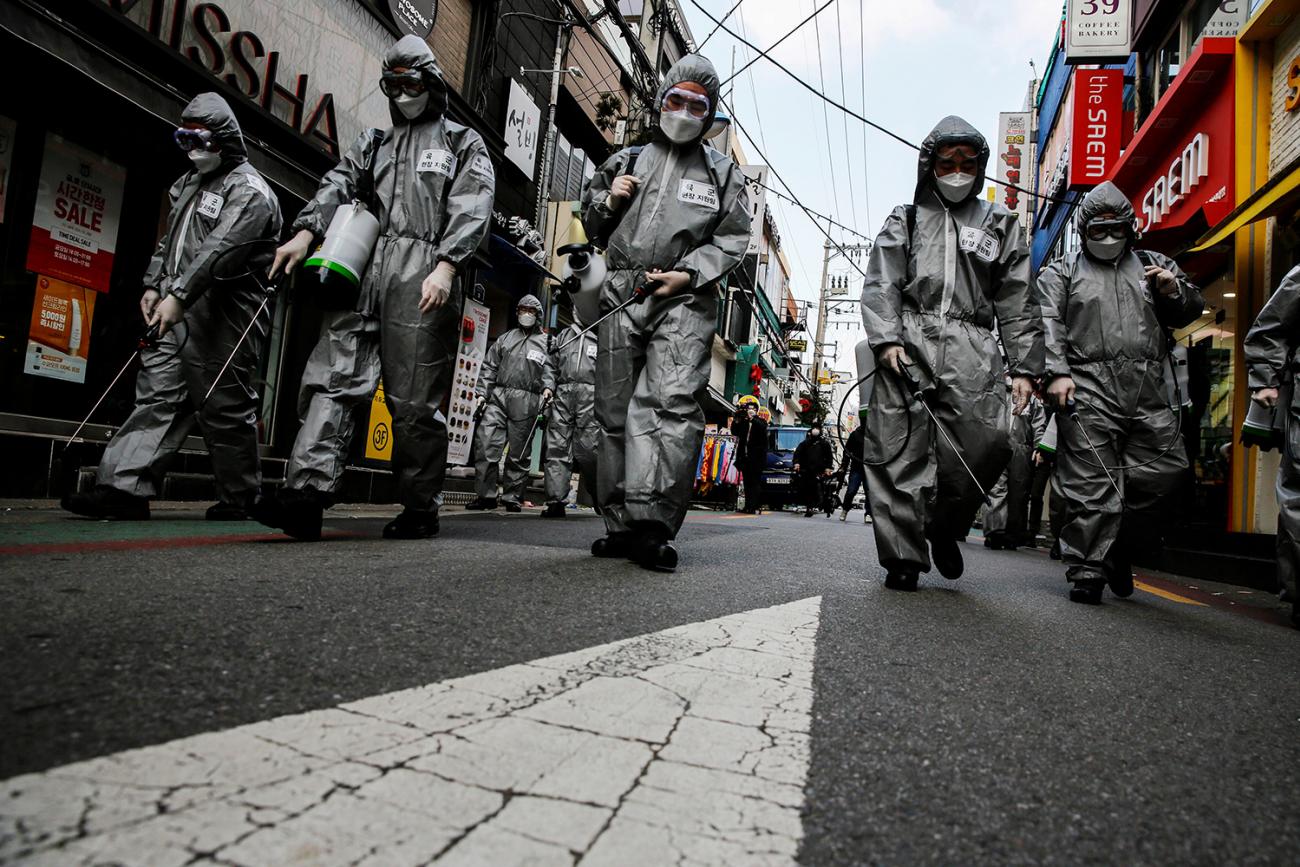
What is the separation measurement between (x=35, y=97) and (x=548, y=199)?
32.4 ft

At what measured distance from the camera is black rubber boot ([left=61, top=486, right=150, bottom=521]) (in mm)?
3988

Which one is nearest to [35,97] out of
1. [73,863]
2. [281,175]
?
[281,175]

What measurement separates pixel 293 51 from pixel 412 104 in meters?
5.14

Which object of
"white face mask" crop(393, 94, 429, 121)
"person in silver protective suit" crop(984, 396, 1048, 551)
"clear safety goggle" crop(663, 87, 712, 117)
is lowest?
"person in silver protective suit" crop(984, 396, 1048, 551)

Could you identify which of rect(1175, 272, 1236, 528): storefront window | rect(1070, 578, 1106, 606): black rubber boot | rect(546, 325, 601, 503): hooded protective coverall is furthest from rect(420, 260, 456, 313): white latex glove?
rect(1175, 272, 1236, 528): storefront window

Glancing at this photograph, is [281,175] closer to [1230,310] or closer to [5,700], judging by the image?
[5,700]

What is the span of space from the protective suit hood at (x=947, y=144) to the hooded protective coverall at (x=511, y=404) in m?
5.03

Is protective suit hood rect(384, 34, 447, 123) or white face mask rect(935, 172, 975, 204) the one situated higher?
protective suit hood rect(384, 34, 447, 123)

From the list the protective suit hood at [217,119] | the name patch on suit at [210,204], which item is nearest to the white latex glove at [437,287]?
the name patch on suit at [210,204]

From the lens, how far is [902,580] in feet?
11.8

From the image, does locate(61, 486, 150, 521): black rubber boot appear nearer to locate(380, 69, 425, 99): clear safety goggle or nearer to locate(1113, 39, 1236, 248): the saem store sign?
locate(380, 69, 425, 99): clear safety goggle

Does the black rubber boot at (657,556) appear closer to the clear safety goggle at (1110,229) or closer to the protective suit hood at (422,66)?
the protective suit hood at (422,66)

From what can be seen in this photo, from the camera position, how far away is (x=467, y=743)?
114 centimetres

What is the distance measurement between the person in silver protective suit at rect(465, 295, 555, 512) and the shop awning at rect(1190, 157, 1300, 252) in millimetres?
6127
